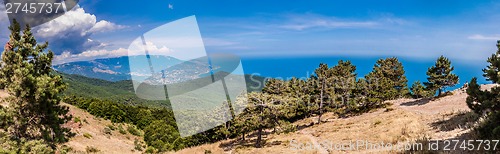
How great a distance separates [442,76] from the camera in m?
51.7

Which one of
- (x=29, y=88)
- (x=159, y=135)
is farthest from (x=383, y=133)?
(x=159, y=135)

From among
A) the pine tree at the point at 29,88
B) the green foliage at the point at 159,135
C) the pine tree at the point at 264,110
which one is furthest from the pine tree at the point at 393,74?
the pine tree at the point at 29,88

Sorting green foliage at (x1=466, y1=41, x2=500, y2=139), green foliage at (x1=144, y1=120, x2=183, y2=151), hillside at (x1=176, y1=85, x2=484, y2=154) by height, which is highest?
green foliage at (x1=466, y1=41, x2=500, y2=139)

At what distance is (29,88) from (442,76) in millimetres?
58112

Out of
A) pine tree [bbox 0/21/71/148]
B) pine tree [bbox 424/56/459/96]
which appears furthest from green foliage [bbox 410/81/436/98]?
pine tree [bbox 0/21/71/148]

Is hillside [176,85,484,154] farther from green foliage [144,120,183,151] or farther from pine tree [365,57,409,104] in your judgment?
green foliage [144,120,183,151]

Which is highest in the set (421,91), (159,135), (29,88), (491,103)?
(29,88)

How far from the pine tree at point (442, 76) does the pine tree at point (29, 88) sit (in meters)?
55.1

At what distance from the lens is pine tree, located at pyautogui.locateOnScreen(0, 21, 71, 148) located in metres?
19.2

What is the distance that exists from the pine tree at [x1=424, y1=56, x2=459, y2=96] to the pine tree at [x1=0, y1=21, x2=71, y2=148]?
55.1 m

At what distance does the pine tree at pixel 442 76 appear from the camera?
169 ft

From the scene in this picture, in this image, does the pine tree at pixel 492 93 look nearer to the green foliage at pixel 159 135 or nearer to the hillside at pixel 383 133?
the hillside at pixel 383 133

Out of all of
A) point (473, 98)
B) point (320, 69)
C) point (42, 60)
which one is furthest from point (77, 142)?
point (320, 69)

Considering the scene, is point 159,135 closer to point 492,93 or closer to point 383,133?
point 383,133
